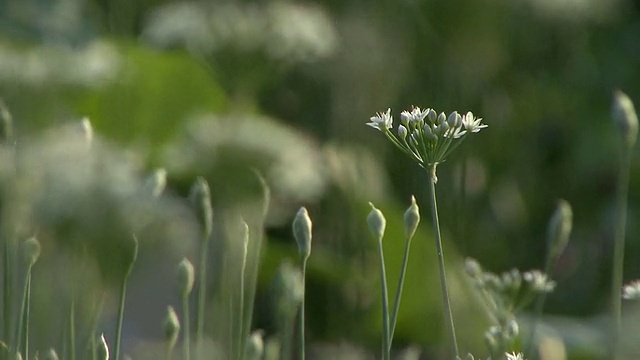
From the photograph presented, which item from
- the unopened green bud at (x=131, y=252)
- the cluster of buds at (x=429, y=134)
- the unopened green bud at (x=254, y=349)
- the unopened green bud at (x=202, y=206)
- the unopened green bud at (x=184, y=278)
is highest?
the cluster of buds at (x=429, y=134)

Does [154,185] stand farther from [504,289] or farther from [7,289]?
[504,289]

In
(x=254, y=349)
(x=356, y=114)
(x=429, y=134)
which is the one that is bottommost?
(x=254, y=349)

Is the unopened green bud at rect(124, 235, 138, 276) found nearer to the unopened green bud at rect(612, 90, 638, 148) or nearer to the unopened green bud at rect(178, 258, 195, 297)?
the unopened green bud at rect(178, 258, 195, 297)

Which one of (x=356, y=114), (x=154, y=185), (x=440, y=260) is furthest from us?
(x=356, y=114)

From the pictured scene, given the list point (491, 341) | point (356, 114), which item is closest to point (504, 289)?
point (491, 341)

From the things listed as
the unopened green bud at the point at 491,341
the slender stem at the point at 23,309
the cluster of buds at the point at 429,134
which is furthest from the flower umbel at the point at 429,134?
the slender stem at the point at 23,309

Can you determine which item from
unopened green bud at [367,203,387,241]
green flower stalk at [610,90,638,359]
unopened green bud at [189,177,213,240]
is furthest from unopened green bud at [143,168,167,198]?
green flower stalk at [610,90,638,359]

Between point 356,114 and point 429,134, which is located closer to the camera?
point 429,134

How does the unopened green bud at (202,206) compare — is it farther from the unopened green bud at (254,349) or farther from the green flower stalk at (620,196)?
the green flower stalk at (620,196)

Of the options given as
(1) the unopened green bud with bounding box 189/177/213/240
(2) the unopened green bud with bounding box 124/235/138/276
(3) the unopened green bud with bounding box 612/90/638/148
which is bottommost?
(2) the unopened green bud with bounding box 124/235/138/276
